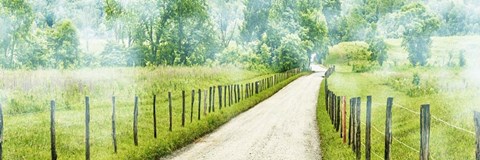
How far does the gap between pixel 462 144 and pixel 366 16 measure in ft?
533

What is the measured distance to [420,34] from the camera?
110688 mm

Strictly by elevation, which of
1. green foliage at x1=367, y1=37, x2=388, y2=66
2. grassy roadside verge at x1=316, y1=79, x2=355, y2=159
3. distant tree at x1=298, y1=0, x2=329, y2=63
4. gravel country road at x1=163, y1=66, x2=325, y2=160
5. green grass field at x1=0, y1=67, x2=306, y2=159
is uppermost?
distant tree at x1=298, y1=0, x2=329, y2=63

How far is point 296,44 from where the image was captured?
9700 cm

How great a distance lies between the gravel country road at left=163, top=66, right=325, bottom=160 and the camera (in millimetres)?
20125

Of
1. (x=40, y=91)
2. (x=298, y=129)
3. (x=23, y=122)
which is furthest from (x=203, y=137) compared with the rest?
(x=40, y=91)

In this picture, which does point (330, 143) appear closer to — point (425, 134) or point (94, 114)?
point (425, 134)

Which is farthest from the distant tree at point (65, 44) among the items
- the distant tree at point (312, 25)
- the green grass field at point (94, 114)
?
the green grass field at point (94, 114)

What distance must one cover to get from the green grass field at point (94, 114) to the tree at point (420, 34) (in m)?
71.4

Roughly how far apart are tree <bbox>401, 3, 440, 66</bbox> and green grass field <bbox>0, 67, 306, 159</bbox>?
7143cm

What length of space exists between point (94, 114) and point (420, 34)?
93365 mm

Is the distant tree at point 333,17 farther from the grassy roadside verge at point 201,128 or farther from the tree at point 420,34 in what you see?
the grassy roadside verge at point 201,128

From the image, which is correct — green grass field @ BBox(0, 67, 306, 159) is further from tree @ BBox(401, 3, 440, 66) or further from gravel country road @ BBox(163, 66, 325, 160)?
tree @ BBox(401, 3, 440, 66)

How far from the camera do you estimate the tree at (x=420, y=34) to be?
110 metres

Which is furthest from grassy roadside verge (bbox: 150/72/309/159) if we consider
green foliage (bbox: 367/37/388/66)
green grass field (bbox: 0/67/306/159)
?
green foliage (bbox: 367/37/388/66)
